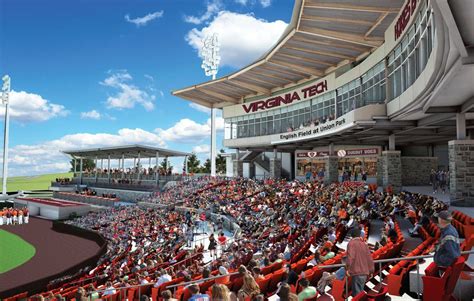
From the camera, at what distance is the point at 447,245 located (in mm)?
5527

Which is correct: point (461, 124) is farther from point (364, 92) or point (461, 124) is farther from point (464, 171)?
point (364, 92)

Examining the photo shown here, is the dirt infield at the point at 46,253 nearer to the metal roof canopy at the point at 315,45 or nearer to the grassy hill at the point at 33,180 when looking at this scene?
the metal roof canopy at the point at 315,45

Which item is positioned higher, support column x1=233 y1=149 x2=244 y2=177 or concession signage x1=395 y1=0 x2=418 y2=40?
concession signage x1=395 y1=0 x2=418 y2=40

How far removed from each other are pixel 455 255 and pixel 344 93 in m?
25.7

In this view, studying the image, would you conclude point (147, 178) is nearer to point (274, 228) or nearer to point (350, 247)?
point (274, 228)

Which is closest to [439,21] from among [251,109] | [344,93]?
[344,93]

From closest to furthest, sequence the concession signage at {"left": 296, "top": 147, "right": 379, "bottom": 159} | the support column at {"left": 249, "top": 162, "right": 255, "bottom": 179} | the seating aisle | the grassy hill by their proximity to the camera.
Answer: the seating aisle
the concession signage at {"left": 296, "top": 147, "right": 379, "bottom": 159}
the support column at {"left": 249, "top": 162, "right": 255, "bottom": 179}
the grassy hill

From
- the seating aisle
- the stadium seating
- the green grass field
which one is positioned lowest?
the green grass field

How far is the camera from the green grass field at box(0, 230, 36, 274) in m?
22.9

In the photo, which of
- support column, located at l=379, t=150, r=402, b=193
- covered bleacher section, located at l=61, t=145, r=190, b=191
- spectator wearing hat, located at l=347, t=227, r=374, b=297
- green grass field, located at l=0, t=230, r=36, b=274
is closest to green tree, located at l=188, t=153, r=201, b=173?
covered bleacher section, located at l=61, t=145, r=190, b=191

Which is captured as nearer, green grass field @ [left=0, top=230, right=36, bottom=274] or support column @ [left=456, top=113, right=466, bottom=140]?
support column @ [left=456, top=113, right=466, bottom=140]

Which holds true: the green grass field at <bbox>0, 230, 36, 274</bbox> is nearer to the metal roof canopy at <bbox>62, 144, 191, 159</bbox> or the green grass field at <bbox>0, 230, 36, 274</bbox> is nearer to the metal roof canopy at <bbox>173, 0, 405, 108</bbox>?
the metal roof canopy at <bbox>62, 144, 191, 159</bbox>

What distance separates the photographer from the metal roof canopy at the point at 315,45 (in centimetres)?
2302

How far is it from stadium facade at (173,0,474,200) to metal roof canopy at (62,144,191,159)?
7.72 m
